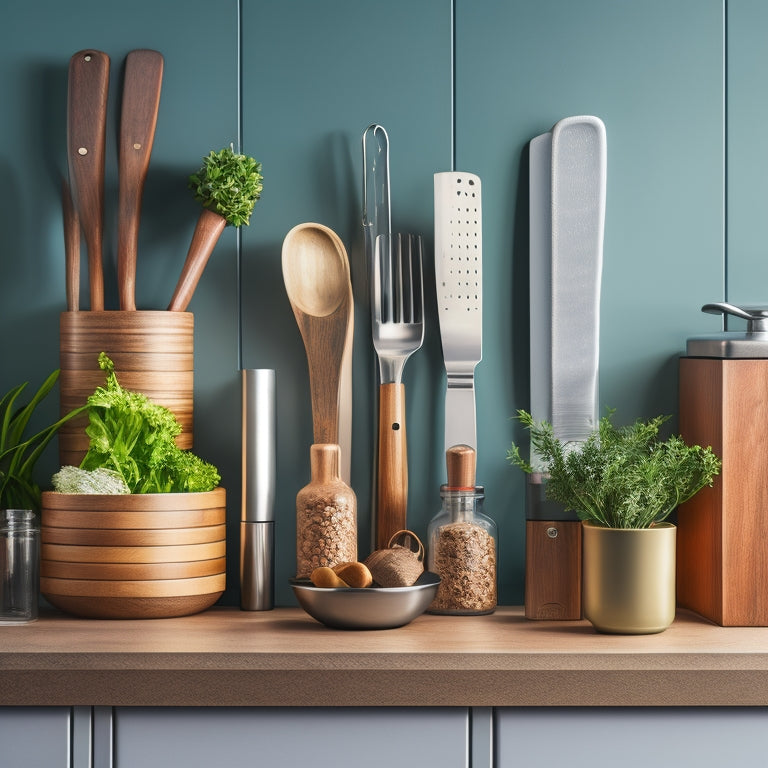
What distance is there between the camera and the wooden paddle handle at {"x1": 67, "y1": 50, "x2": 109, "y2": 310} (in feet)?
4.19

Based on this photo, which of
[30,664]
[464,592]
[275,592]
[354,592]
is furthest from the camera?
Result: [275,592]

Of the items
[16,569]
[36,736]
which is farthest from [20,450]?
[36,736]

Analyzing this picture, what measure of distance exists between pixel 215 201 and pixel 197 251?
7 cm

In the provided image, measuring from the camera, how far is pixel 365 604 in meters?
1.11

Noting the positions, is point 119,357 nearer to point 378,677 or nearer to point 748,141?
point 378,677

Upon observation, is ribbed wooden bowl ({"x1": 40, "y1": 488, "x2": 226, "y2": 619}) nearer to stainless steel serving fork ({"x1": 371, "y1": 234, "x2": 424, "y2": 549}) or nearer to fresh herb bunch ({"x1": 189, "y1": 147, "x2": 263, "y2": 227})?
stainless steel serving fork ({"x1": 371, "y1": 234, "x2": 424, "y2": 549})

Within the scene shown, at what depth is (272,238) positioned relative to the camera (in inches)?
A: 53.5

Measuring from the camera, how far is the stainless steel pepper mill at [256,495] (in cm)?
127

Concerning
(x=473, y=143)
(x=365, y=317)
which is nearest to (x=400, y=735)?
(x=365, y=317)

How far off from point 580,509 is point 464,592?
7.8 inches

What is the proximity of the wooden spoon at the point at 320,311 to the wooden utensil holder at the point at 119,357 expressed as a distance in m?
0.17

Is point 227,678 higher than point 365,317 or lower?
lower

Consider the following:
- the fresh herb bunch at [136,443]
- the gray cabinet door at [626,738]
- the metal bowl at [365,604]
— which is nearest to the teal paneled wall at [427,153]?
the fresh herb bunch at [136,443]

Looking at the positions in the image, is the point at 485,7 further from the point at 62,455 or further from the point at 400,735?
the point at 400,735
